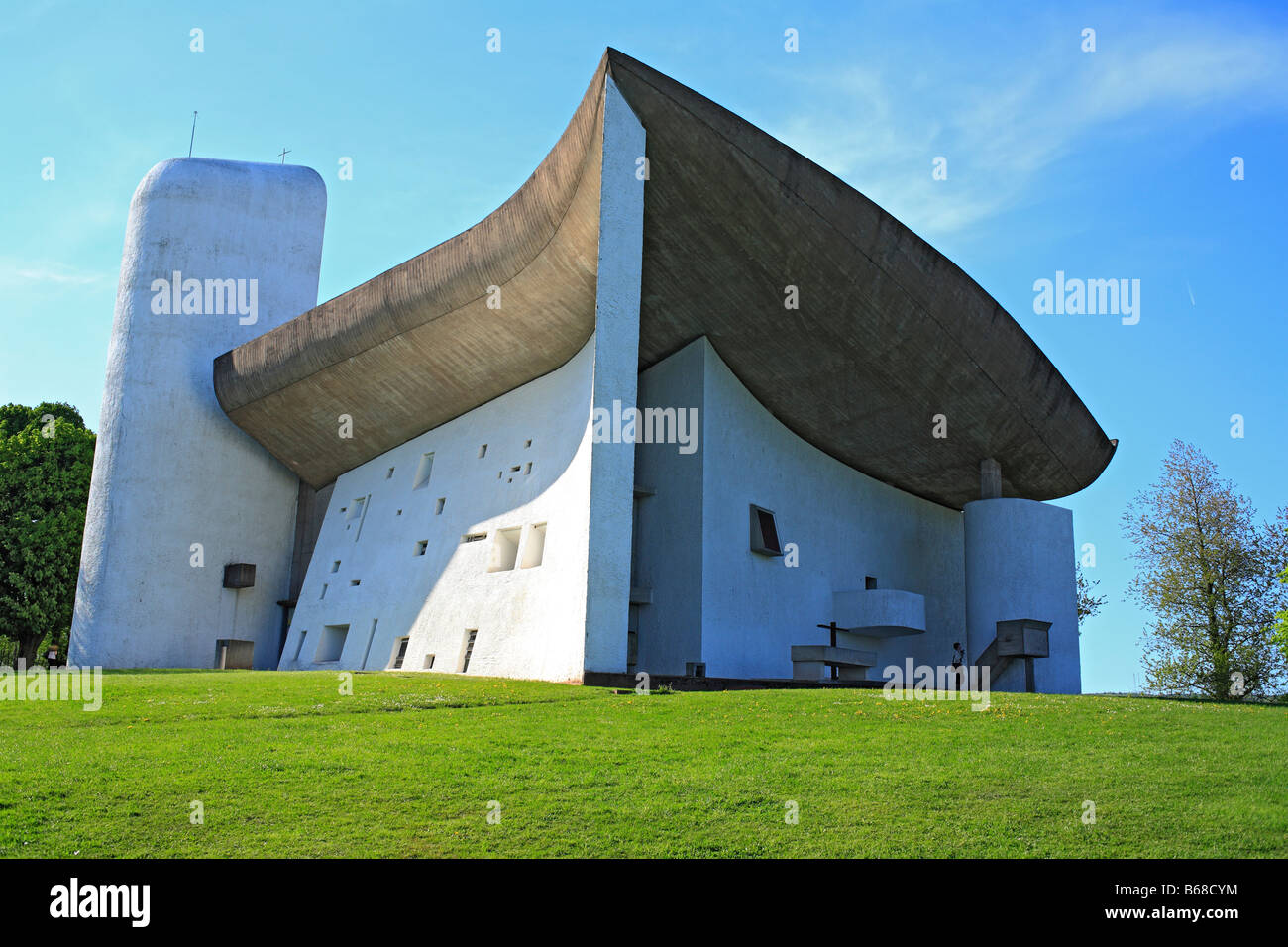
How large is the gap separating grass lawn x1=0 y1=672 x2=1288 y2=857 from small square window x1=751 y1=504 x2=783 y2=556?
959cm

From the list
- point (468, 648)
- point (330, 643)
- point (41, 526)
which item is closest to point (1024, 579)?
point (468, 648)

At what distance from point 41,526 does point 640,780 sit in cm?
2687

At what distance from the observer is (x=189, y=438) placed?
27828 millimetres

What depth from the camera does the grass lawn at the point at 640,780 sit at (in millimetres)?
7062

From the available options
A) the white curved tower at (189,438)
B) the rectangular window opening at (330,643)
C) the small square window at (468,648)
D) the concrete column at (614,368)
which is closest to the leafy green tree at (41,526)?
the white curved tower at (189,438)

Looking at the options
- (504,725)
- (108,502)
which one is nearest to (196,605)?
(108,502)

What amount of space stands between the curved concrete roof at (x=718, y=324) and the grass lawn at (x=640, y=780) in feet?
29.7

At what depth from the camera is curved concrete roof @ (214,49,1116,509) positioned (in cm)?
1808

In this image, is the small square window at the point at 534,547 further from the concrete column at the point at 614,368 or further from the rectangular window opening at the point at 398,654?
the rectangular window opening at the point at 398,654

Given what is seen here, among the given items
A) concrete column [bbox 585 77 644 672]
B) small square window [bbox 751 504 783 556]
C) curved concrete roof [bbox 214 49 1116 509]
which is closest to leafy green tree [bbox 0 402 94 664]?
curved concrete roof [bbox 214 49 1116 509]

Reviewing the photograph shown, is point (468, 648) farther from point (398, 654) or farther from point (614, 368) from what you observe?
point (614, 368)

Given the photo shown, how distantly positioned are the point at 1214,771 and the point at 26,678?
1600 centimetres
